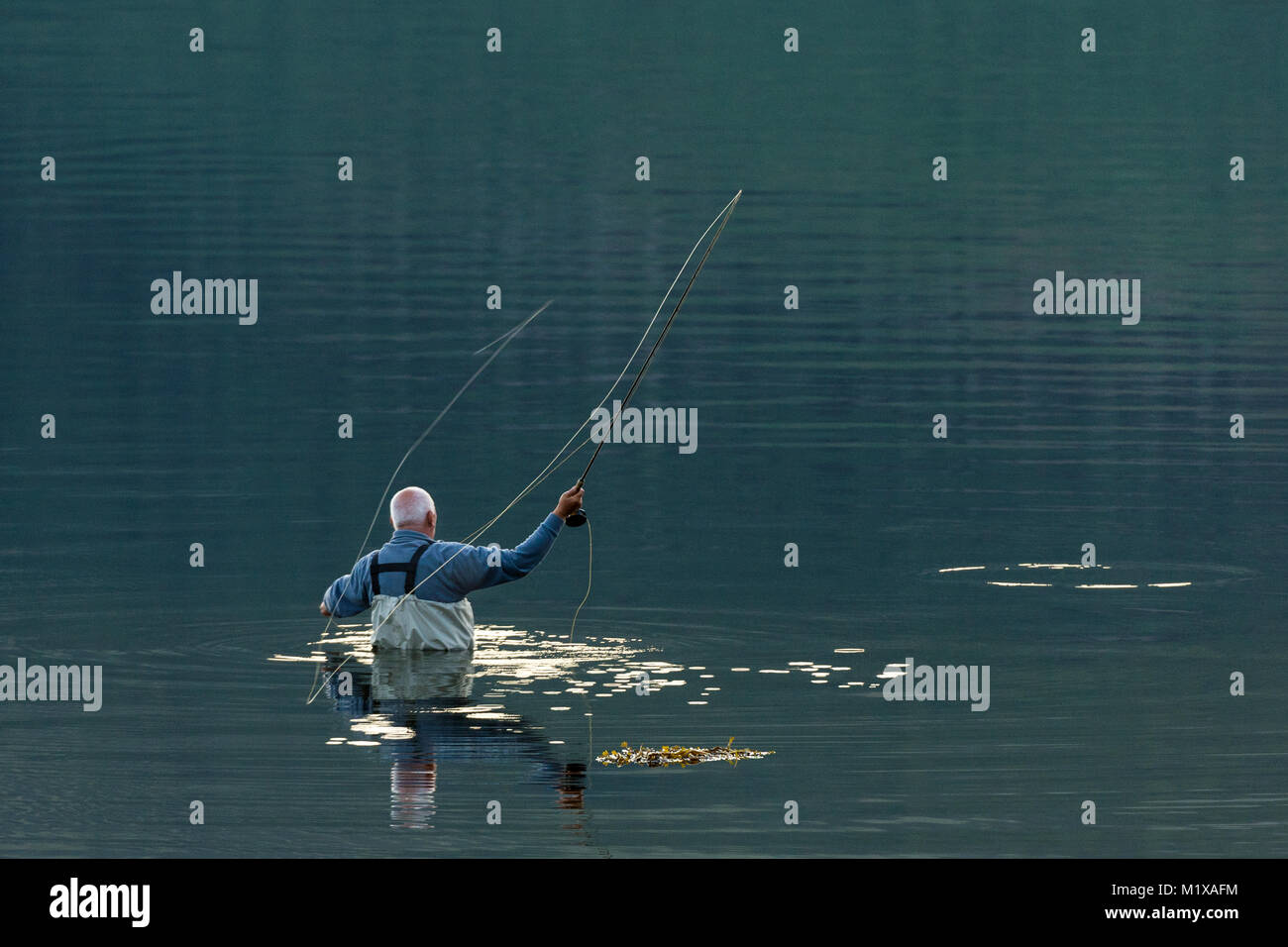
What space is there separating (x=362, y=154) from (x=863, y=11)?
2392 centimetres

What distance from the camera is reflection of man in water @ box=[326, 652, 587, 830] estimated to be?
12.8 metres

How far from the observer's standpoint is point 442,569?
1634cm

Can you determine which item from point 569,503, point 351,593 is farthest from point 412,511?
point 569,503

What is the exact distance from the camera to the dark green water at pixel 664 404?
1337 cm

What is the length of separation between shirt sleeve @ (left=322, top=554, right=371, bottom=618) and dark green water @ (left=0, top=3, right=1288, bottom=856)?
0.66 metres

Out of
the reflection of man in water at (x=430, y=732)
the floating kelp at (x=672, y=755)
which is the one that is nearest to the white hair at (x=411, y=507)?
the reflection of man in water at (x=430, y=732)

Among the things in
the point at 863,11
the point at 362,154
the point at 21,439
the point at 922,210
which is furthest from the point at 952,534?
the point at 863,11

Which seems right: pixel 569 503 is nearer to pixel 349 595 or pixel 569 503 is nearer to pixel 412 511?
→ pixel 412 511

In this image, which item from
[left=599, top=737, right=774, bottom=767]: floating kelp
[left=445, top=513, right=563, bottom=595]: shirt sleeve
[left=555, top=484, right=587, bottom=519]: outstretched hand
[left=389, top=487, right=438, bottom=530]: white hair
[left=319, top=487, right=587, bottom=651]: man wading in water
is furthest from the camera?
[left=389, top=487, right=438, bottom=530]: white hair

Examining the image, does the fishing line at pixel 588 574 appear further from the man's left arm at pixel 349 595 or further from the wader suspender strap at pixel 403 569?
the man's left arm at pixel 349 595

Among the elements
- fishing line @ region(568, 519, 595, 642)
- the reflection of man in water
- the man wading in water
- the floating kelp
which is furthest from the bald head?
the floating kelp

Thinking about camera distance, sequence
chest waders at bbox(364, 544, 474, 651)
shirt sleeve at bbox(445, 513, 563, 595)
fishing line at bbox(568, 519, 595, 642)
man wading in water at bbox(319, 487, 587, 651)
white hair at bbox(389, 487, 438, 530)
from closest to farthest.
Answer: shirt sleeve at bbox(445, 513, 563, 595), man wading in water at bbox(319, 487, 587, 651), chest waders at bbox(364, 544, 474, 651), white hair at bbox(389, 487, 438, 530), fishing line at bbox(568, 519, 595, 642)

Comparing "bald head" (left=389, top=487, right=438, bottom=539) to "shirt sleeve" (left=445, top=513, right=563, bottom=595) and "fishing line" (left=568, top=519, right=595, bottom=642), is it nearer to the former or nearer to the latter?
"shirt sleeve" (left=445, top=513, right=563, bottom=595)

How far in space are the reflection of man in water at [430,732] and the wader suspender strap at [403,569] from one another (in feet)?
1.61
